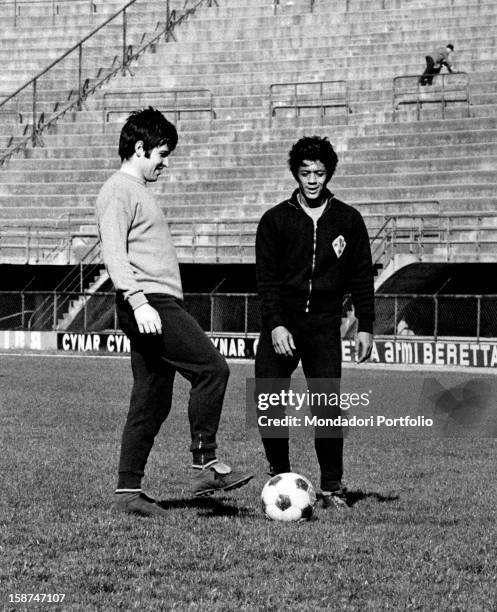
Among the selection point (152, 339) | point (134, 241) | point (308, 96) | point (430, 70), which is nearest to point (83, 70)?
point (308, 96)

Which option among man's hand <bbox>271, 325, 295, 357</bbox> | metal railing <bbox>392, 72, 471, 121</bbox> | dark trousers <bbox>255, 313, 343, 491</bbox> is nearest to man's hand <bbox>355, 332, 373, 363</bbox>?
dark trousers <bbox>255, 313, 343, 491</bbox>

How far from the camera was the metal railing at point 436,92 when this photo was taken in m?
32.9

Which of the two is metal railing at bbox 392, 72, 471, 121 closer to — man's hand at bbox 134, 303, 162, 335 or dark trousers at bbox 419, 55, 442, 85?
dark trousers at bbox 419, 55, 442, 85

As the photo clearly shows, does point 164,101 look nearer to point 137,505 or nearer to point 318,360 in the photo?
point 318,360

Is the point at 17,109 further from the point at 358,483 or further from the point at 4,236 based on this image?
the point at 358,483

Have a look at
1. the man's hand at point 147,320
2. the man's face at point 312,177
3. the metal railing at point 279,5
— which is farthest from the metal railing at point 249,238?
the man's hand at point 147,320

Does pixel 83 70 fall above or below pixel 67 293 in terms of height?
above

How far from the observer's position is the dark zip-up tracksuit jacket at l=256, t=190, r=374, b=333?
7.29 m

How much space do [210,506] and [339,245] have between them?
1640 millimetres

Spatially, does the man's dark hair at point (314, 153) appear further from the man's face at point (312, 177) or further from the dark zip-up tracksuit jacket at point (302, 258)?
the dark zip-up tracksuit jacket at point (302, 258)

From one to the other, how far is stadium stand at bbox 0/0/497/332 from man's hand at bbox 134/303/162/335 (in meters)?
20.5

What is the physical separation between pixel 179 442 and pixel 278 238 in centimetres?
439

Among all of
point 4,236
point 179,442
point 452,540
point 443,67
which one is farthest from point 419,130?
point 452,540

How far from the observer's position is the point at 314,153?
7238 mm
